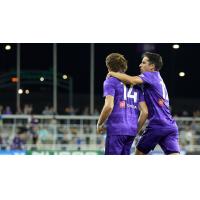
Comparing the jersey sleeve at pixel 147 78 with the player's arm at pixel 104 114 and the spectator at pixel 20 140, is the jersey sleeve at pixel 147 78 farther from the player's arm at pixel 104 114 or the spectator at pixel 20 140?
the spectator at pixel 20 140

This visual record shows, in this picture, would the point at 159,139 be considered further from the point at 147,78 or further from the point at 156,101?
the point at 147,78

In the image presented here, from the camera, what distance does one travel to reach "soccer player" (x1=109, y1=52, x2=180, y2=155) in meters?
9.66

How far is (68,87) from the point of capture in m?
25.2

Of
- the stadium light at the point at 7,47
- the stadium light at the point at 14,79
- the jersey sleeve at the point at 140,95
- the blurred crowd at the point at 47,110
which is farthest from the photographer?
the stadium light at the point at 7,47

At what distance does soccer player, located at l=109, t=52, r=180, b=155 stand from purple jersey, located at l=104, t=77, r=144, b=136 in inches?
11.7

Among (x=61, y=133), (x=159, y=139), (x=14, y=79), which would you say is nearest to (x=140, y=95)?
(x=159, y=139)

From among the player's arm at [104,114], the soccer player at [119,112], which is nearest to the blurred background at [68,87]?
the soccer player at [119,112]

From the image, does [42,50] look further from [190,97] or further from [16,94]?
[190,97]

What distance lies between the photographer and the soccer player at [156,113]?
31.7 ft

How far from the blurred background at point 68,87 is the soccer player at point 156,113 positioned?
46.9 ft

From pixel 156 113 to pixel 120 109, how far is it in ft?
1.74

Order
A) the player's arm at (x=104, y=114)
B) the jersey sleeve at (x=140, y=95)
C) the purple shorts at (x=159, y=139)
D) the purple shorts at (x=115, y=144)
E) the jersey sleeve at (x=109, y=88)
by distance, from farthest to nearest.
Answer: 1. the purple shorts at (x=159, y=139)
2. the jersey sleeve at (x=140, y=95)
3. the purple shorts at (x=115, y=144)
4. the jersey sleeve at (x=109, y=88)
5. the player's arm at (x=104, y=114)

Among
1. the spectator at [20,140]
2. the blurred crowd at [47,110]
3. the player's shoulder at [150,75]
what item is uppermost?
the player's shoulder at [150,75]

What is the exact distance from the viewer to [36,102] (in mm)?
24938
